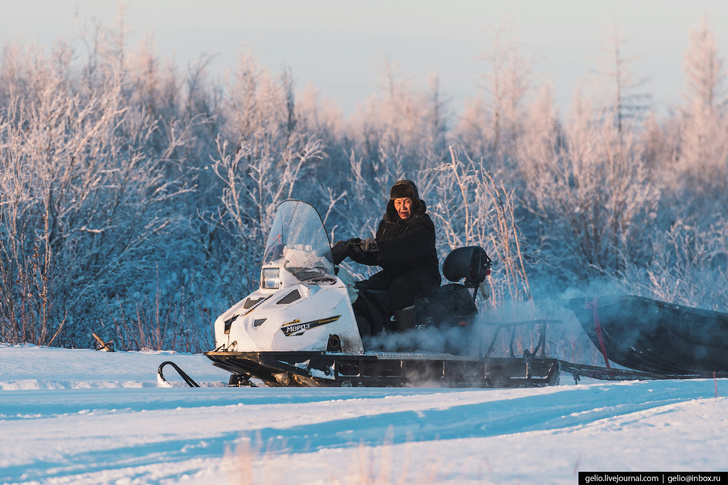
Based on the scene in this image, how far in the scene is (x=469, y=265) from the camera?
20.5ft

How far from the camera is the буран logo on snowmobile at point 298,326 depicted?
17.5ft

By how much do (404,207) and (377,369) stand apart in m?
1.44

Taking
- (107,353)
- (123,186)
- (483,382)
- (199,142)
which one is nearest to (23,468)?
(483,382)

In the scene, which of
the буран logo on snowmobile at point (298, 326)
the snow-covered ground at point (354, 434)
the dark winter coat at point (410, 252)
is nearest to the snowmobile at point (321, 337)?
the буран logo on snowmobile at point (298, 326)

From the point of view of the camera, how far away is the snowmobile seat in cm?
625

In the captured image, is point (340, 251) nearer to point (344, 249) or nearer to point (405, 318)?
point (344, 249)

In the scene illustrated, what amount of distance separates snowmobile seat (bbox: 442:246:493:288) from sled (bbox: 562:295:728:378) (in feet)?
4.07

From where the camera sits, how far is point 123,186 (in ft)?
46.2

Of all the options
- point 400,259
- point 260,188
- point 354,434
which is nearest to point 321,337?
point 400,259

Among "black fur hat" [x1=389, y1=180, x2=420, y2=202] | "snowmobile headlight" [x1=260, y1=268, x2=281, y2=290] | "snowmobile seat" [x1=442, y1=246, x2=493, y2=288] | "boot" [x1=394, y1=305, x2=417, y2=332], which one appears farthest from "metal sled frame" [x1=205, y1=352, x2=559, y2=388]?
"black fur hat" [x1=389, y1=180, x2=420, y2=202]

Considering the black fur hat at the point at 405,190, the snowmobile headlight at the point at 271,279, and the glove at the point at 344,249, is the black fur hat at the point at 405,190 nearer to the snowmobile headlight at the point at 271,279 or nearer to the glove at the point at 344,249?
the glove at the point at 344,249

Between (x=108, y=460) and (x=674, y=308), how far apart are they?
17.5ft

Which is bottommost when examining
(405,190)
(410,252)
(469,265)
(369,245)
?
(469,265)

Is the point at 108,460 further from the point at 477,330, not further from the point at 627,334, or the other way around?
the point at 627,334
